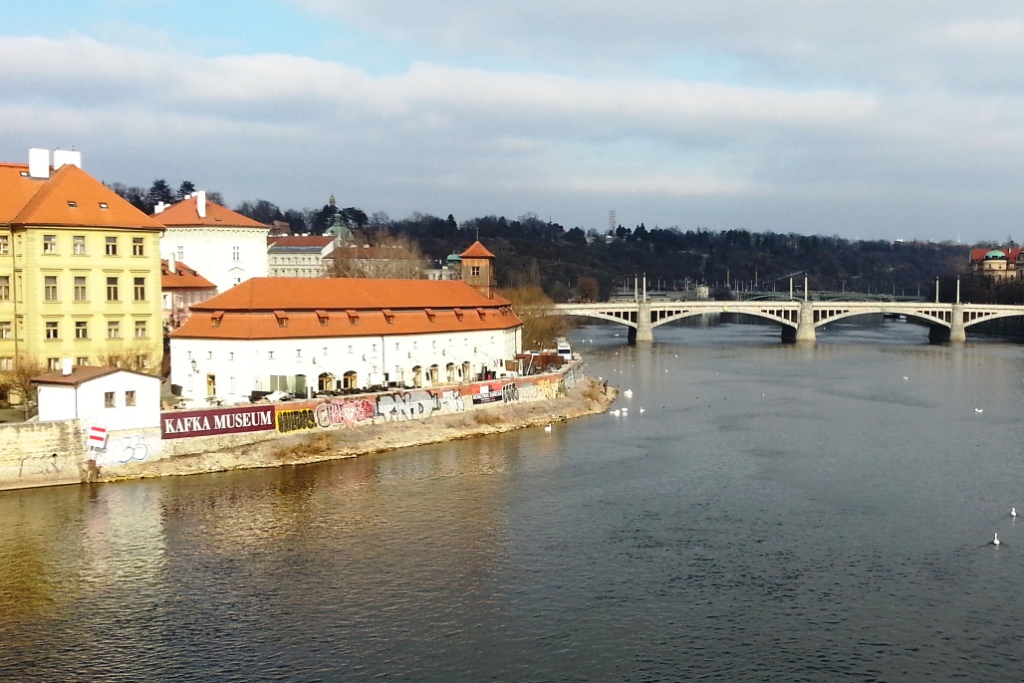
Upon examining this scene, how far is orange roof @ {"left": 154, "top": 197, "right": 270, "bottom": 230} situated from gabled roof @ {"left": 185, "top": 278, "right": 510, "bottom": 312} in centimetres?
1577

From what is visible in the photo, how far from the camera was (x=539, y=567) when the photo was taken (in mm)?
25203

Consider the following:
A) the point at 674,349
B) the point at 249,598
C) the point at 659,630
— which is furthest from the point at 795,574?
the point at 674,349

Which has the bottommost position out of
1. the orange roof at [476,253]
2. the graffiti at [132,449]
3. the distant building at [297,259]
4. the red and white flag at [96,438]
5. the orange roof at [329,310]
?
the graffiti at [132,449]

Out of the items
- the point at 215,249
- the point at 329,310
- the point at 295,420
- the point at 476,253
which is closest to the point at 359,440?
the point at 295,420

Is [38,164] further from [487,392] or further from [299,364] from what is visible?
[487,392]

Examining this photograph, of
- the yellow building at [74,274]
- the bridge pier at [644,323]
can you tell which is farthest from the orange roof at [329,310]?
the bridge pier at [644,323]

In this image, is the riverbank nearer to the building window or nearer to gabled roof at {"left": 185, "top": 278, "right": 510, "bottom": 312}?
gabled roof at {"left": 185, "top": 278, "right": 510, "bottom": 312}

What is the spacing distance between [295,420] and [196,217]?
2898 cm

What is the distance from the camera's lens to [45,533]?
2709 cm

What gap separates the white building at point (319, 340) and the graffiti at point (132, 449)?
255 inches

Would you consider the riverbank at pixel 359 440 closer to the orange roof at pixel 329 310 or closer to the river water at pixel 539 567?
the river water at pixel 539 567

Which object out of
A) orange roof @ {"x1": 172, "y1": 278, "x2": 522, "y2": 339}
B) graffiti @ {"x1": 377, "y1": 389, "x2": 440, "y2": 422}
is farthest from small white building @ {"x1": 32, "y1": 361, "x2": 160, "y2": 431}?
graffiti @ {"x1": 377, "y1": 389, "x2": 440, "y2": 422}

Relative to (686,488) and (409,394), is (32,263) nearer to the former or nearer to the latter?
(409,394)

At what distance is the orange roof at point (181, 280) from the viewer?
52594mm
